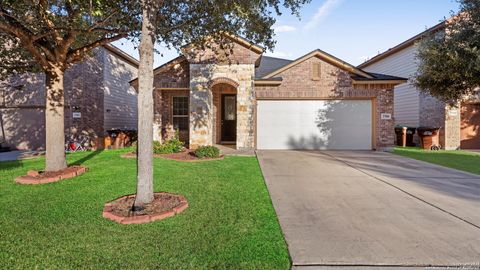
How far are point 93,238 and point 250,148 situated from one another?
29.3 ft

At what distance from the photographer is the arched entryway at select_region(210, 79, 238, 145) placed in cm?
1426

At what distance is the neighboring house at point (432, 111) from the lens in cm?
1473

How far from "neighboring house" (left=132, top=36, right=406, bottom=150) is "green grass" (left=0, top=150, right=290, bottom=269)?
6.15 metres

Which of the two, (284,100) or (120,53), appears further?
(120,53)

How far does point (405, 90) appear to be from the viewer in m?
17.4

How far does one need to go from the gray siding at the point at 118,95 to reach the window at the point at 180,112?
4.03 m

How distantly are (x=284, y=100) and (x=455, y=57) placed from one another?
6.50 metres

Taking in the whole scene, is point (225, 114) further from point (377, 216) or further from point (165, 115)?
point (377, 216)

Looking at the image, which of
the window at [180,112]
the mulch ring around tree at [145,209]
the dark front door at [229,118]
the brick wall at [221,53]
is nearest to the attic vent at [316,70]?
the brick wall at [221,53]

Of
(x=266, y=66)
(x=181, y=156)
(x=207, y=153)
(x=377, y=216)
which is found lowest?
(x=377, y=216)

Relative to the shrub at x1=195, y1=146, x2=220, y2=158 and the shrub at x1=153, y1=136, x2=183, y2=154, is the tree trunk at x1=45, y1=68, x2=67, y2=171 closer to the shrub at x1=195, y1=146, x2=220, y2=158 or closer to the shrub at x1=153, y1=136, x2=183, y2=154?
the shrub at x1=153, y1=136, x2=183, y2=154

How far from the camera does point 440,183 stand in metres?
6.91

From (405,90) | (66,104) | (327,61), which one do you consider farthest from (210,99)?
(405,90)

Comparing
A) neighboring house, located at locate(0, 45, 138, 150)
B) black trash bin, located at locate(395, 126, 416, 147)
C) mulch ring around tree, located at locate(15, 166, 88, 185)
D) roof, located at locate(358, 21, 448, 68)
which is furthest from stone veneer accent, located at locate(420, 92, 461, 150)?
neighboring house, located at locate(0, 45, 138, 150)
